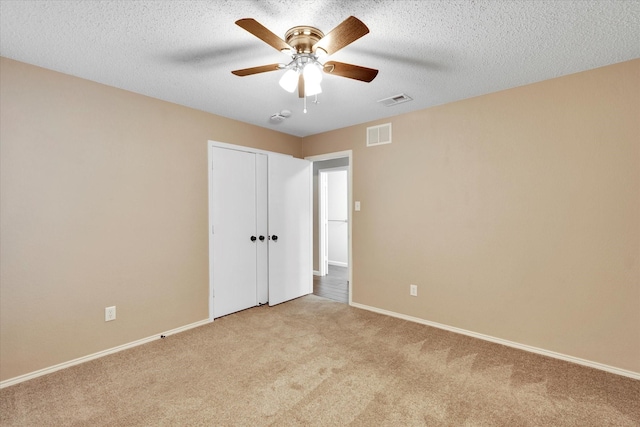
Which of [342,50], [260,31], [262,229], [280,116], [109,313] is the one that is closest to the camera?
[260,31]

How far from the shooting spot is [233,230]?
12.0ft

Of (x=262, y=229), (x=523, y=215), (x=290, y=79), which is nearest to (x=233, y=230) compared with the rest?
(x=262, y=229)

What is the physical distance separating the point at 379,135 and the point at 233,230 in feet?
7.26

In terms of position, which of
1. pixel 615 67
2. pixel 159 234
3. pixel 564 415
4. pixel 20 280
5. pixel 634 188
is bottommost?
pixel 564 415

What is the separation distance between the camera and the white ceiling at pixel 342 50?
1651 mm

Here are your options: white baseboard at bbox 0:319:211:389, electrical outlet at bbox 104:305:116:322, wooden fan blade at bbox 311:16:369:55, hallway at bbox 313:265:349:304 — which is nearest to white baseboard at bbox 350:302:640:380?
hallway at bbox 313:265:349:304

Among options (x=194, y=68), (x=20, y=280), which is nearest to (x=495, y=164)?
(x=194, y=68)

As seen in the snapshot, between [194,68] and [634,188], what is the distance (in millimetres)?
3565

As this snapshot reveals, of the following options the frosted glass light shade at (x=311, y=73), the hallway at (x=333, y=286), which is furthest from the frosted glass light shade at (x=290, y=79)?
the hallway at (x=333, y=286)

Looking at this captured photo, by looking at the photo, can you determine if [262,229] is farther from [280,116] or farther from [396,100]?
[396,100]

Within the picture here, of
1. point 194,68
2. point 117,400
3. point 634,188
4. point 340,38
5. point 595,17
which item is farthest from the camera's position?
point 194,68

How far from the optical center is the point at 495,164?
2826mm

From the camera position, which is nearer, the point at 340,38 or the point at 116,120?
the point at 340,38

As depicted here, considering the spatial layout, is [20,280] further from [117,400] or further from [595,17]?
[595,17]
